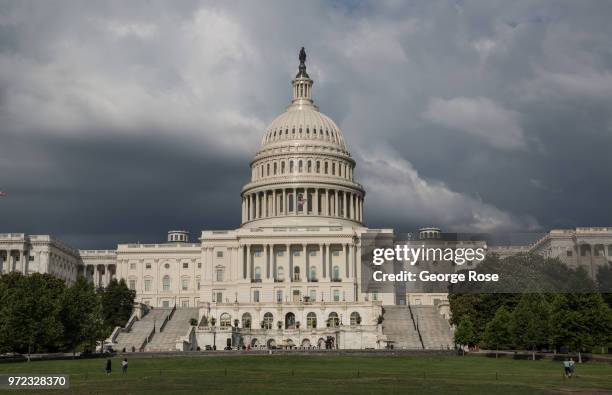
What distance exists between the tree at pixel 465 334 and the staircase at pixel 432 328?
8.14m

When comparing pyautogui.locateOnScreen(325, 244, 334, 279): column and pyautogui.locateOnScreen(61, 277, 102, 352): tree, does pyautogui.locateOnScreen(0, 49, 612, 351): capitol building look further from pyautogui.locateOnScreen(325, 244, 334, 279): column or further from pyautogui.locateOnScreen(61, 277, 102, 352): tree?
pyautogui.locateOnScreen(61, 277, 102, 352): tree

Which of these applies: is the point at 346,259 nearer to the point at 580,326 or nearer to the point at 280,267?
the point at 280,267

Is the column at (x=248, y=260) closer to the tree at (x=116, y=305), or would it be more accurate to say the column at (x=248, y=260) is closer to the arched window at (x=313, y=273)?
the arched window at (x=313, y=273)

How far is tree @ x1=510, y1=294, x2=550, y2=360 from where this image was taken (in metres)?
90.0

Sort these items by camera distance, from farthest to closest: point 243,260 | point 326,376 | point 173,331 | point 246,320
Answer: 1. point 243,260
2. point 246,320
3. point 173,331
4. point 326,376

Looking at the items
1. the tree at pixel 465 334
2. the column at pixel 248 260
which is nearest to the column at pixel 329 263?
the column at pixel 248 260

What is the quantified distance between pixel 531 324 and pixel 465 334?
51.9ft

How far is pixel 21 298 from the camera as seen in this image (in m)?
97.6

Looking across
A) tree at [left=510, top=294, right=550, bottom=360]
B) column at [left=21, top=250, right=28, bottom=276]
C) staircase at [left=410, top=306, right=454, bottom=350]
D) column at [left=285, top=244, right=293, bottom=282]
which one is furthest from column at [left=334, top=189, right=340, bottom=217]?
tree at [left=510, top=294, right=550, bottom=360]

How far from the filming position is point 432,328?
5182 inches

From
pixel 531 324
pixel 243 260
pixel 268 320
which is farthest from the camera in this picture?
pixel 243 260

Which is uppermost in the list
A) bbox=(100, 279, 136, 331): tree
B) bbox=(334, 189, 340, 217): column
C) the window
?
bbox=(334, 189, 340, 217): column

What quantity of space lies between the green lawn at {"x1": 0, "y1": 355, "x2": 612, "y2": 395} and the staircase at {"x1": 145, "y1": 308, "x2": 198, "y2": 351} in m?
33.8

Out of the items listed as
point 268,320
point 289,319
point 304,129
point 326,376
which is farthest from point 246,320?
point 326,376
